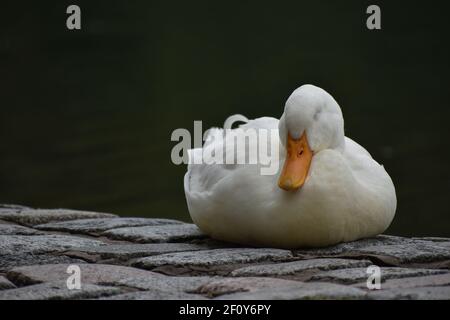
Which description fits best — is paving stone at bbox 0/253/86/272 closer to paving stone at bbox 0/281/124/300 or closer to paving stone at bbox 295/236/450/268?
paving stone at bbox 0/281/124/300

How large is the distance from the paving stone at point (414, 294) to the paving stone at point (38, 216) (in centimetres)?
297

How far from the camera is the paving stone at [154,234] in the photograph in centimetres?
523

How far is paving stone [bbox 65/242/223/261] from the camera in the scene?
4523 millimetres

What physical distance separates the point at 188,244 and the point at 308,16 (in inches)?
486

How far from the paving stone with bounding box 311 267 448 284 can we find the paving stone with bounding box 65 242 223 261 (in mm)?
987

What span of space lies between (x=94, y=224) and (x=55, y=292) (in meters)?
2.14

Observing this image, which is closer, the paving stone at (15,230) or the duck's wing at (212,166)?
the duck's wing at (212,166)

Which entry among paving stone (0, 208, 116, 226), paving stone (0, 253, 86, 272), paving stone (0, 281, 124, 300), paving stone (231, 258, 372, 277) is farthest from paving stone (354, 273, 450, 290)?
paving stone (0, 208, 116, 226)

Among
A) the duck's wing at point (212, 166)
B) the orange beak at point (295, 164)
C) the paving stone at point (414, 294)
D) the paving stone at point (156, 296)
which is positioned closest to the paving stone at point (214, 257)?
the orange beak at point (295, 164)

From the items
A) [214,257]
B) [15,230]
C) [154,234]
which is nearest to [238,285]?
[214,257]

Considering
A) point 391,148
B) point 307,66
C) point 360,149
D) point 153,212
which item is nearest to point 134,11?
point 307,66

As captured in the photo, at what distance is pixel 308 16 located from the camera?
16938 millimetres

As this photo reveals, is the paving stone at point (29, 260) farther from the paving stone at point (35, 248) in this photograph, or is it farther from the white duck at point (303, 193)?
the white duck at point (303, 193)

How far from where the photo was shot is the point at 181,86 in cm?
1480
